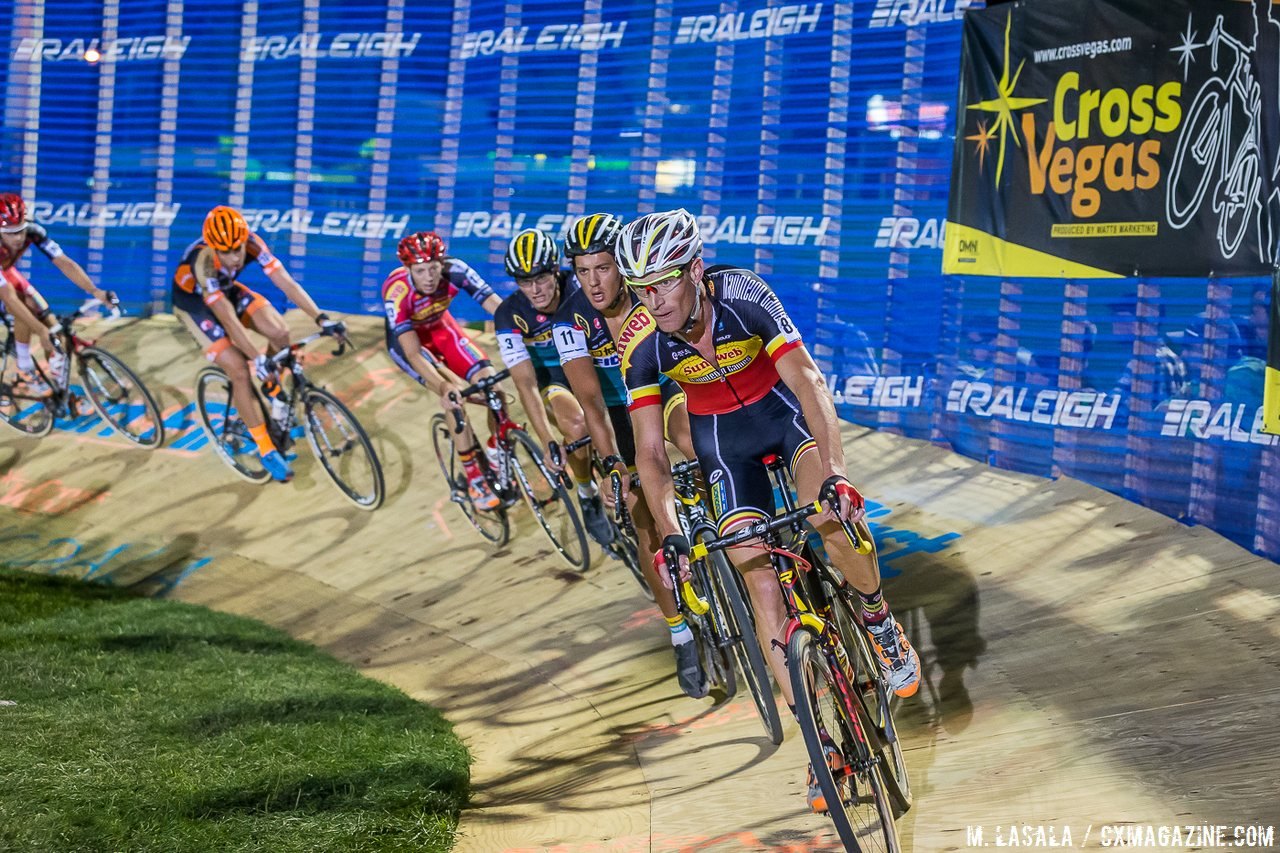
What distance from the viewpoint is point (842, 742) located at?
3.80m

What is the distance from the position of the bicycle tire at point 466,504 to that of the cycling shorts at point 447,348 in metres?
0.38

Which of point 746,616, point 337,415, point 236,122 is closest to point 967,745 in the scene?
point 746,616

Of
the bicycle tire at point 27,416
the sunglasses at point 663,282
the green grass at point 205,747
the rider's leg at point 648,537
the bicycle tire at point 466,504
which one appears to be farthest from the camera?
the bicycle tire at point 27,416

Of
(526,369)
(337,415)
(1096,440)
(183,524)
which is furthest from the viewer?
(183,524)

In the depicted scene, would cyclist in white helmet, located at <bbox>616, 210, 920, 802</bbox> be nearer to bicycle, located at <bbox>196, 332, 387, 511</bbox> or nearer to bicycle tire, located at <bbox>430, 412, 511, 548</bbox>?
bicycle tire, located at <bbox>430, 412, 511, 548</bbox>

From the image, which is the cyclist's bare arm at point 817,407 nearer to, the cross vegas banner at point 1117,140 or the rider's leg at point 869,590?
the rider's leg at point 869,590

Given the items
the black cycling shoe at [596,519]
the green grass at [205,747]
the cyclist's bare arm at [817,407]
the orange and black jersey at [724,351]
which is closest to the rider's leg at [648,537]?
the black cycling shoe at [596,519]

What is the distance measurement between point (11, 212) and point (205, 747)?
6.57m

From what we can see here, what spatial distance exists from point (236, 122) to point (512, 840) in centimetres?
976

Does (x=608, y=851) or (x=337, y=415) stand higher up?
(x=337, y=415)

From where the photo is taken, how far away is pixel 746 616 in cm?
481

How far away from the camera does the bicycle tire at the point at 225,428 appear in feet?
31.8

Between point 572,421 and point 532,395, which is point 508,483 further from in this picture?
point 572,421

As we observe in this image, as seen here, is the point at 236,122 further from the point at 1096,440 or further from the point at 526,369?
the point at 1096,440
